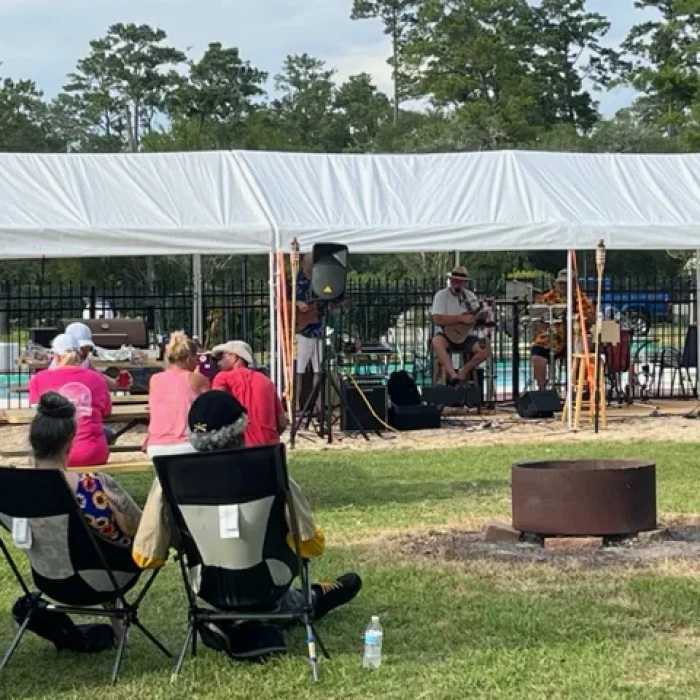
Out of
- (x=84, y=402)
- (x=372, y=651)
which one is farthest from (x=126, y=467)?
(x=372, y=651)

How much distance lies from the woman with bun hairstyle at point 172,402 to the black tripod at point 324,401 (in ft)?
14.7

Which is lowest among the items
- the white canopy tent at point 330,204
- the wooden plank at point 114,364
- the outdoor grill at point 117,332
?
the wooden plank at point 114,364

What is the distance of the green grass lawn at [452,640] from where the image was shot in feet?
15.6

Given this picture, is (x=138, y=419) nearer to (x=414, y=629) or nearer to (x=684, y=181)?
(x=414, y=629)

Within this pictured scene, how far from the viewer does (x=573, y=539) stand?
706cm

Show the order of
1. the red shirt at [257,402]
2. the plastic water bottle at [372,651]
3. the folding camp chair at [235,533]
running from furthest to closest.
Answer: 1. the red shirt at [257,402]
2. the plastic water bottle at [372,651]
3. the folding camp chair at [235,533]

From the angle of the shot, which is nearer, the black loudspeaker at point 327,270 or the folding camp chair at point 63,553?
the folding camp chair at point 63,553

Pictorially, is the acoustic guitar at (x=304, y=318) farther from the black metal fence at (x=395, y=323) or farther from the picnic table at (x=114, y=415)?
the picnic table at (x=114, y=415)

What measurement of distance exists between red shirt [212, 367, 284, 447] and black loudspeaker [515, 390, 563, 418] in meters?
7.01

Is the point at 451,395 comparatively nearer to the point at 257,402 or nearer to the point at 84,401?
the point at 257,402

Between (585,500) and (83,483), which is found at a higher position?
(83,483)

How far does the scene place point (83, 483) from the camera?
17.0ft

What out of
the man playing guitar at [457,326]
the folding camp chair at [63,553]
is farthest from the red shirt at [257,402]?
the man playing guitar at [457,326]

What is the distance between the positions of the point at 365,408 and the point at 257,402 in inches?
225
